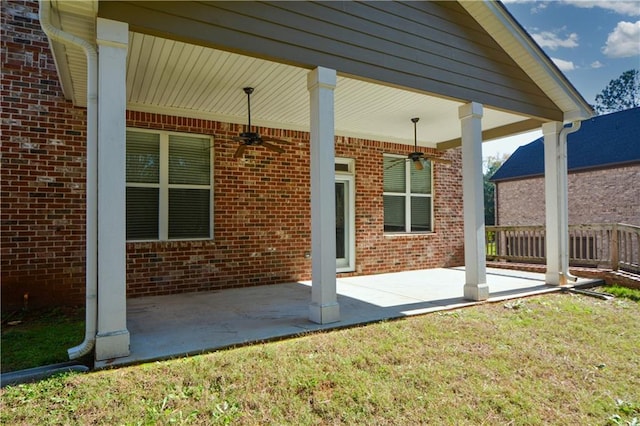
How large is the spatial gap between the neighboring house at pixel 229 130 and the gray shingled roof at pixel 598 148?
8754mm

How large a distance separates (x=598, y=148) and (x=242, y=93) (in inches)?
552

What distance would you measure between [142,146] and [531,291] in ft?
20.7

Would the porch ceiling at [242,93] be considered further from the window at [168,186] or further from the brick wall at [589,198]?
the brick wall at [589,198]

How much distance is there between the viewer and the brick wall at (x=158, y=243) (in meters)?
4.84

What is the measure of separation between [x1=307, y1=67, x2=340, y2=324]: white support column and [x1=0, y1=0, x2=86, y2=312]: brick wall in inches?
131

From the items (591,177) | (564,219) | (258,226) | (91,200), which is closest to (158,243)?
(258,226)

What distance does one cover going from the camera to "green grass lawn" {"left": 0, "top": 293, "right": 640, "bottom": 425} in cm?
250

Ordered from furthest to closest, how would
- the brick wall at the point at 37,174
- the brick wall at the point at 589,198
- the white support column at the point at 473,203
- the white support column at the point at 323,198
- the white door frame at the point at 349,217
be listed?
the brick wall at the point at 589,198 → the white door frame at the point at 349,217 → the white support column at the point at 473,203 → the brick wall at the point at 37,174 → the white support column at the point at 323,198

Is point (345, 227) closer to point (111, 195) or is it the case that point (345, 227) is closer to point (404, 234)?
point (404, 234)

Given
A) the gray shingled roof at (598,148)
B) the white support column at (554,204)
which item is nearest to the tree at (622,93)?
the gray shingled roof at (598,148)

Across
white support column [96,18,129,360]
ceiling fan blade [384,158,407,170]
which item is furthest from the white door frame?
white support column [96,18,129,360]

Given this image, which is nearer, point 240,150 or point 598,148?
point 240,150

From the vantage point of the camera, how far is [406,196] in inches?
333

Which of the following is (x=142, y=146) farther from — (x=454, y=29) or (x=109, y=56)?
(x=454, y=29)
